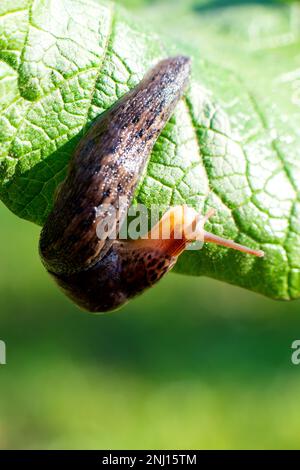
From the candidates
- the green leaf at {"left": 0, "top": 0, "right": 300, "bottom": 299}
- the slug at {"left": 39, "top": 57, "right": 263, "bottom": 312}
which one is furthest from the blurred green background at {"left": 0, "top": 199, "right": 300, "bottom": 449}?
the green leaf at {"left": 0, "top": 0, "right": 300, "bottom": 299}

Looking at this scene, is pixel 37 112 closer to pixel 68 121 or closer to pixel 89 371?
pixel 68 121

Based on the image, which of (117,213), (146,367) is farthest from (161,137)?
(146,367)

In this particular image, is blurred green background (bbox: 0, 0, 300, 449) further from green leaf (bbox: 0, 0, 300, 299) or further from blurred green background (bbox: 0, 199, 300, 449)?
green leaf (bbox: 0, 0, 300, 299)

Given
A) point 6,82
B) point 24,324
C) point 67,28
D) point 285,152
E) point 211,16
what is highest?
point 211,16

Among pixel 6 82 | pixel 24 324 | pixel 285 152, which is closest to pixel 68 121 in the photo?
pixel 6 82

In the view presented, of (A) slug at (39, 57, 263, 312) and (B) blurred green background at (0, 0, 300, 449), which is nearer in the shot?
(A) slug at (39, 57, 263, 312)

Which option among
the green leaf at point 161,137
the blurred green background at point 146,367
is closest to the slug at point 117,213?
the green leaf at point 161,137
